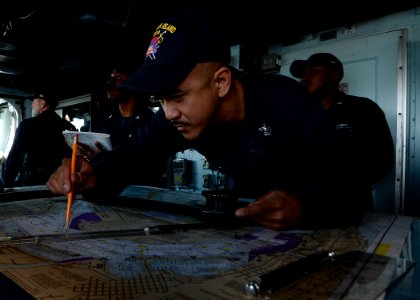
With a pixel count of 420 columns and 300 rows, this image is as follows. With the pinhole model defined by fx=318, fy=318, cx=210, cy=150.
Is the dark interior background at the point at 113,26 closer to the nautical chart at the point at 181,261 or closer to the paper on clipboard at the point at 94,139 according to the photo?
the paper on clipboard at the point at 94,139

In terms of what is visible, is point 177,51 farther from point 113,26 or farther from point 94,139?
point 113,26

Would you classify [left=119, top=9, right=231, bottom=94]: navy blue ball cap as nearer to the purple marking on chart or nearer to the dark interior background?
the purple marking on chart

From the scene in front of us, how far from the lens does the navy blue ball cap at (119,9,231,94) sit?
910 mm

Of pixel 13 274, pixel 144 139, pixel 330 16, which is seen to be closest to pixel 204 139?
pixel 144 139

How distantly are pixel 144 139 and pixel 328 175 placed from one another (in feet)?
2.47

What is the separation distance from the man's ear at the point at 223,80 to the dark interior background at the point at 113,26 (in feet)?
5.07

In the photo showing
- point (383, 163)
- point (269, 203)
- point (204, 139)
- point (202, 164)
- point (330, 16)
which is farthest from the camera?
point (202, 164)

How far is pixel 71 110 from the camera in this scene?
5.96 meters

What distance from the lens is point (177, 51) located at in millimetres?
935

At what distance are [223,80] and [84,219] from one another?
0.64 m

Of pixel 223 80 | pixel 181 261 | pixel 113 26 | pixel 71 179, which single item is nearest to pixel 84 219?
pixel 71 179

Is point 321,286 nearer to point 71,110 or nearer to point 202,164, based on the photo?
point 202,164

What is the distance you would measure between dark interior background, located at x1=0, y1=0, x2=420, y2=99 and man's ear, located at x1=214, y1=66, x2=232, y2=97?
5.07ft

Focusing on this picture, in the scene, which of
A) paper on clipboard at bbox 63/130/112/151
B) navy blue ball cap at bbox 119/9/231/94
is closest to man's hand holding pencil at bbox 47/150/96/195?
paper on clipboard at bbox 63/130/112/151
